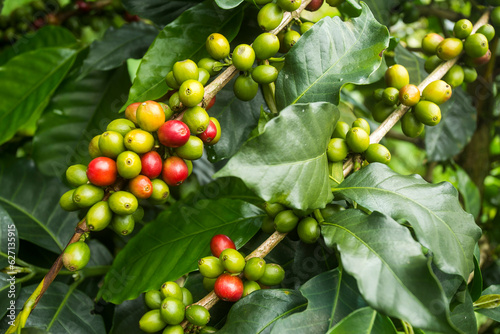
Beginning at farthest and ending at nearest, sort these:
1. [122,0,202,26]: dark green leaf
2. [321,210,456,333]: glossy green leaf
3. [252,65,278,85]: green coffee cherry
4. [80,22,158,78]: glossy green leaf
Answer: [80,22,158,78]: glossy green leaf → [122,0,202,26]: dark green leaf → [252,65,278,85]: green coffee cherry → [321,210,456,333]: glossy green leaf

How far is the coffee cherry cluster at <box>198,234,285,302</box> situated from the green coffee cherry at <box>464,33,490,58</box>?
62cm

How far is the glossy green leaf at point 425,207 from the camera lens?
63cm

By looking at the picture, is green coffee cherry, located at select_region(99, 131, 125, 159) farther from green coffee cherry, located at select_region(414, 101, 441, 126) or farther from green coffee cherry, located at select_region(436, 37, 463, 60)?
green coffee cherry, located at select_region(436, 37, 463, 60)

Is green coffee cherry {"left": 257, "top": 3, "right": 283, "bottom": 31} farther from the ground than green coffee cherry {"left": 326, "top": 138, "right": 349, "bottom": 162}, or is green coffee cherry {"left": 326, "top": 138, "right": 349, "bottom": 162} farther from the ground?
green coffee cherry {"left": 257, "top": 3, "right": 283, "bottom": 31}

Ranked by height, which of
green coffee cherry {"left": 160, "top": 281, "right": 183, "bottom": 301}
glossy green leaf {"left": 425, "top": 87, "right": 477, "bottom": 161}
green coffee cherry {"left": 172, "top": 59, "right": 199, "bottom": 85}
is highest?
green coffee cherry {"left": 172, "top": 59, "right": 199, "bottom": 85}

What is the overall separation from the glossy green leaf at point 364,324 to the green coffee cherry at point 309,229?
0.45 feet

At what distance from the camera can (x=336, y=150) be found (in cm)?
72

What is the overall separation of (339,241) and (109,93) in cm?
91

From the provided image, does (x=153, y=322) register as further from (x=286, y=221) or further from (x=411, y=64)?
(x=411, y=64)

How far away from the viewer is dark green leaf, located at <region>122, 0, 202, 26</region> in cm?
105

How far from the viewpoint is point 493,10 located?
0.96m

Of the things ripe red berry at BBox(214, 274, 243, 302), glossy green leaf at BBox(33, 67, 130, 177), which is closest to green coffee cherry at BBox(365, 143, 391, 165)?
ripe red berry at BBox(214, 274, 243, 302)

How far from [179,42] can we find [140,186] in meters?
0.38

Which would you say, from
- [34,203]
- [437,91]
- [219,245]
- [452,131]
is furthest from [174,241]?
[452,131]
